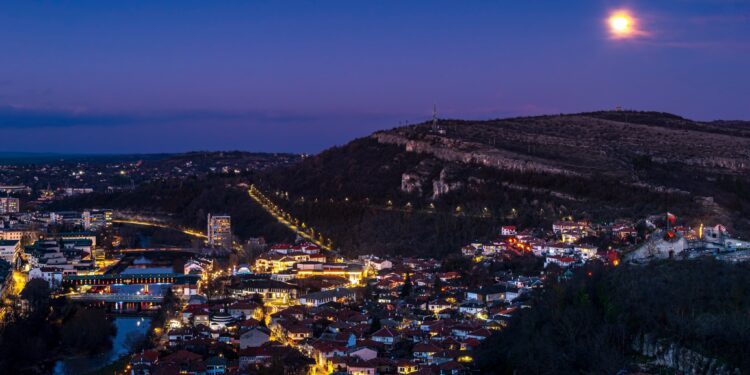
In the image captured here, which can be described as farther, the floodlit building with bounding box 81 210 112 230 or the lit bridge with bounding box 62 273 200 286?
the floodlit building with bounding box 81 210 112 230

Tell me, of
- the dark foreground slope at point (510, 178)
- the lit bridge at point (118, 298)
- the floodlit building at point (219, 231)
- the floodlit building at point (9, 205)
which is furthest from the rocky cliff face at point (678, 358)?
the floodlit building at point (9, 205)

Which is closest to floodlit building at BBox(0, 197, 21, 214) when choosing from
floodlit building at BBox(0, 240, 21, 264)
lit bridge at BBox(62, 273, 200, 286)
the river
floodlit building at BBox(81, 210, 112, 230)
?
floodlit building at BBox(81, 210, 112, 230)

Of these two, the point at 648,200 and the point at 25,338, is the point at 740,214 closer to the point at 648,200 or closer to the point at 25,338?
the point at 648,200

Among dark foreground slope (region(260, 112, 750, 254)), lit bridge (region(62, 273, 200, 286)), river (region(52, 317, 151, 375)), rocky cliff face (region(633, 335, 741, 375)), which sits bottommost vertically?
river (region(52, 317, 151, 375))

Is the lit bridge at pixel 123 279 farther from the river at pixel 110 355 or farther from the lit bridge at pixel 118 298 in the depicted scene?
the river at pixel 110 355

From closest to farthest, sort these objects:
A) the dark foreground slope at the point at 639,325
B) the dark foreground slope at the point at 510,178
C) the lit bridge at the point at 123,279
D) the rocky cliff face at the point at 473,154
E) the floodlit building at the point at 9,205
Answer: the dark foreground slope at the point at 639,325, the dark foreground slope at the point at 510,178, the lit bridge at the point at 123,279, the rocky cliff face at the point at 473,154, the floodlit building at the point at 9,205

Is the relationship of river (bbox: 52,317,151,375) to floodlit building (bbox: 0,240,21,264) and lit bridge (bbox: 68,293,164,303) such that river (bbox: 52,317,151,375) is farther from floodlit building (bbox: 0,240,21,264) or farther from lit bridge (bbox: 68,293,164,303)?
floodlit building (bbox: 0,240,21,264)

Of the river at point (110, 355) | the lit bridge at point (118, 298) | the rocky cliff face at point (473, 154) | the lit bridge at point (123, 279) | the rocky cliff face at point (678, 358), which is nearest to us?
the rocky cliff face at point (678, 358)
